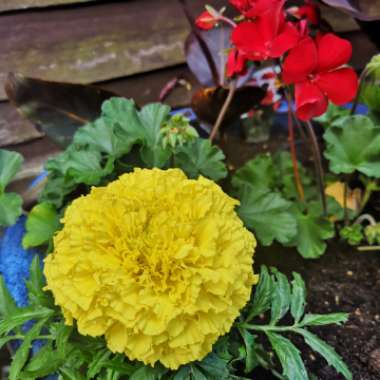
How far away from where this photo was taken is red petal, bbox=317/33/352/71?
2.75ft

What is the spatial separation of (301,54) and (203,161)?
24 centimetres

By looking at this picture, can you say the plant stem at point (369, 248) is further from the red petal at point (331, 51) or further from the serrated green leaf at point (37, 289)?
the serrated green leaf at point (37, 289)

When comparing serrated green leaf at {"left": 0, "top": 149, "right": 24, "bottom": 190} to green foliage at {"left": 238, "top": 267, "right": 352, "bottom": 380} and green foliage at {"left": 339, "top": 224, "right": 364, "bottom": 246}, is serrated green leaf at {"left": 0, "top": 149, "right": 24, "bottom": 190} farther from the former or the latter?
green foliage at {"left": 339, "top": 224, "right": 364, "bottom": 246}

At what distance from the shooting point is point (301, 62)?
820 millimetres

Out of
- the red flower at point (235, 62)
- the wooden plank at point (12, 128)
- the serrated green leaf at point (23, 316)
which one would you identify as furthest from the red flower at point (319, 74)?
the wooden plank at point (12, 128)

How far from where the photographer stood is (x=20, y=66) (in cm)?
130

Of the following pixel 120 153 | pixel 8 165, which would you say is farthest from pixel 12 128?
pixel 120 153

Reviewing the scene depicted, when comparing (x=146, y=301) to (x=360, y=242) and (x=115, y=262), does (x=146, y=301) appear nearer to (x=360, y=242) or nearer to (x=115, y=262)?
(x=115, y=262)

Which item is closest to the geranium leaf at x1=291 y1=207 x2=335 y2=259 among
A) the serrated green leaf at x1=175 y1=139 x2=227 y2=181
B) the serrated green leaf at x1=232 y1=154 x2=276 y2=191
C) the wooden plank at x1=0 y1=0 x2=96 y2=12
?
the serrated green leaf at x1=232 y1=154 x2=276 y2=191

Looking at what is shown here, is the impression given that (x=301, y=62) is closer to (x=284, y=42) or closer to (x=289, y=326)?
(x=284, y=42)

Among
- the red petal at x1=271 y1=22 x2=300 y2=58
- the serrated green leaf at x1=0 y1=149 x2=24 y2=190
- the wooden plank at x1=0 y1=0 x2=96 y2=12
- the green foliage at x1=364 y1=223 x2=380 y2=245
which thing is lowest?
the green foliage at x1=364 y1=223 x2=380 y2=245

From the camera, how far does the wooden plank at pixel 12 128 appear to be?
4.46 feet

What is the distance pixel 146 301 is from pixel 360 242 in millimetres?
674

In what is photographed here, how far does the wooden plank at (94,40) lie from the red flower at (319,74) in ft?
2.12
